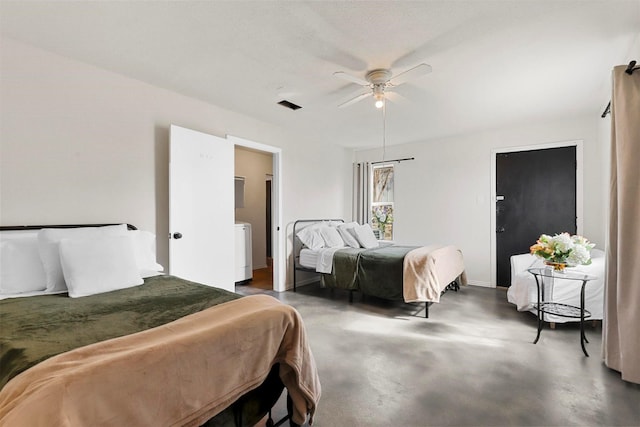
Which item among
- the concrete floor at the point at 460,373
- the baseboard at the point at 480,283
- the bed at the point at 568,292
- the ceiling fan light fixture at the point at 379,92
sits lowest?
the concrete floor at the point at 460,373

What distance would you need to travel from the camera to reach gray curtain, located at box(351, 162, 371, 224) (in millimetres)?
6285

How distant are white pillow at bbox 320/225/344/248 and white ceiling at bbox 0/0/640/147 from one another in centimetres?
209

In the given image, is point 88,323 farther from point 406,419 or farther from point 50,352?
point 406,419

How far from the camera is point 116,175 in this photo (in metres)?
2.89

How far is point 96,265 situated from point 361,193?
498cm

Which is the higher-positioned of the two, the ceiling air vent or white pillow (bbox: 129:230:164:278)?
the ceiling air vent

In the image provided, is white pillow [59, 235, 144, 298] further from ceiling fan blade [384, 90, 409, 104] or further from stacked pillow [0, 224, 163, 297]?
ceiling fan blade [384, 90, 409, 104]

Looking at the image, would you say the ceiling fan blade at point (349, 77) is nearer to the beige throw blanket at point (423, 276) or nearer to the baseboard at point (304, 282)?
the beige throw blanket at point (423, 276)

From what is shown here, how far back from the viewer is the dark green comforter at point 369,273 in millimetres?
3619

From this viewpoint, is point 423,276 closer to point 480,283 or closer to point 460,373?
point 460,373

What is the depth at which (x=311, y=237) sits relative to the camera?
4.80m

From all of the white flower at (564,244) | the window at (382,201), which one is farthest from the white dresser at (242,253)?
the white flower at (564,244)

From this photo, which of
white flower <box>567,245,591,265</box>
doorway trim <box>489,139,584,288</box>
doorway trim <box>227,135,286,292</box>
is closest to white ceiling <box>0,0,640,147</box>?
doorway trim <box>489,139,584,288</box>

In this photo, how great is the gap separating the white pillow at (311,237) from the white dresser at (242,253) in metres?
1.04
